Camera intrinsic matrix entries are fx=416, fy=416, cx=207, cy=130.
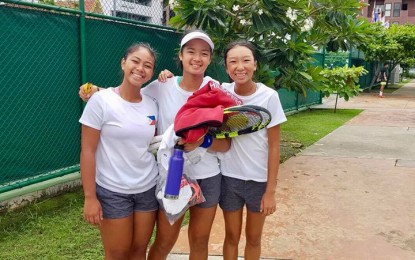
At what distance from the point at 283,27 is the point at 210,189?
3.09m

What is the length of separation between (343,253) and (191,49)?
217 cm

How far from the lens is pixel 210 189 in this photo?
99.3 inches

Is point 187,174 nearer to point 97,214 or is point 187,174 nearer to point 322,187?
point 97,214

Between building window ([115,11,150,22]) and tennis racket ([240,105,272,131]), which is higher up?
building window ([115,11,150,22])

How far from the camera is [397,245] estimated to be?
364 cm

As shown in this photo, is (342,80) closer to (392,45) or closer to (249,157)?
(392,45)

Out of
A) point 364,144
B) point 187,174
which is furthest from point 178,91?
point 364,144

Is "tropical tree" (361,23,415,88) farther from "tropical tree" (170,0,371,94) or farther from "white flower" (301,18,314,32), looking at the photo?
"white flower" (301,18,314,32)

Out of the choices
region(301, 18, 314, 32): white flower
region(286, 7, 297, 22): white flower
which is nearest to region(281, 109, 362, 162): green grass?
region(301, 18, 314, 32): white flower

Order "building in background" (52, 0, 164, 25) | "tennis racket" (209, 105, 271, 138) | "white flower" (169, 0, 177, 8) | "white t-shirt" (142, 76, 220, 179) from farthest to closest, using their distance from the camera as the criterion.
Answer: "building in background" (52, 0, 164, 25)
"white flower" (169, 0, 177, 8)
"white t-shirt" (142, 76, 220, 179)
"tennis racket" (209, 105, 271, 138)

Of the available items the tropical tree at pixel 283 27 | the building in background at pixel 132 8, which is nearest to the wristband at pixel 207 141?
the tropical tree at pixel 283 27

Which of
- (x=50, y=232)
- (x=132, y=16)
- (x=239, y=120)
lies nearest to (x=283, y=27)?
(x=132, y=16)

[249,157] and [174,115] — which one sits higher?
[174,115]

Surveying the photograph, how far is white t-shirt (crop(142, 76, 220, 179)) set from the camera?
2.49 m
